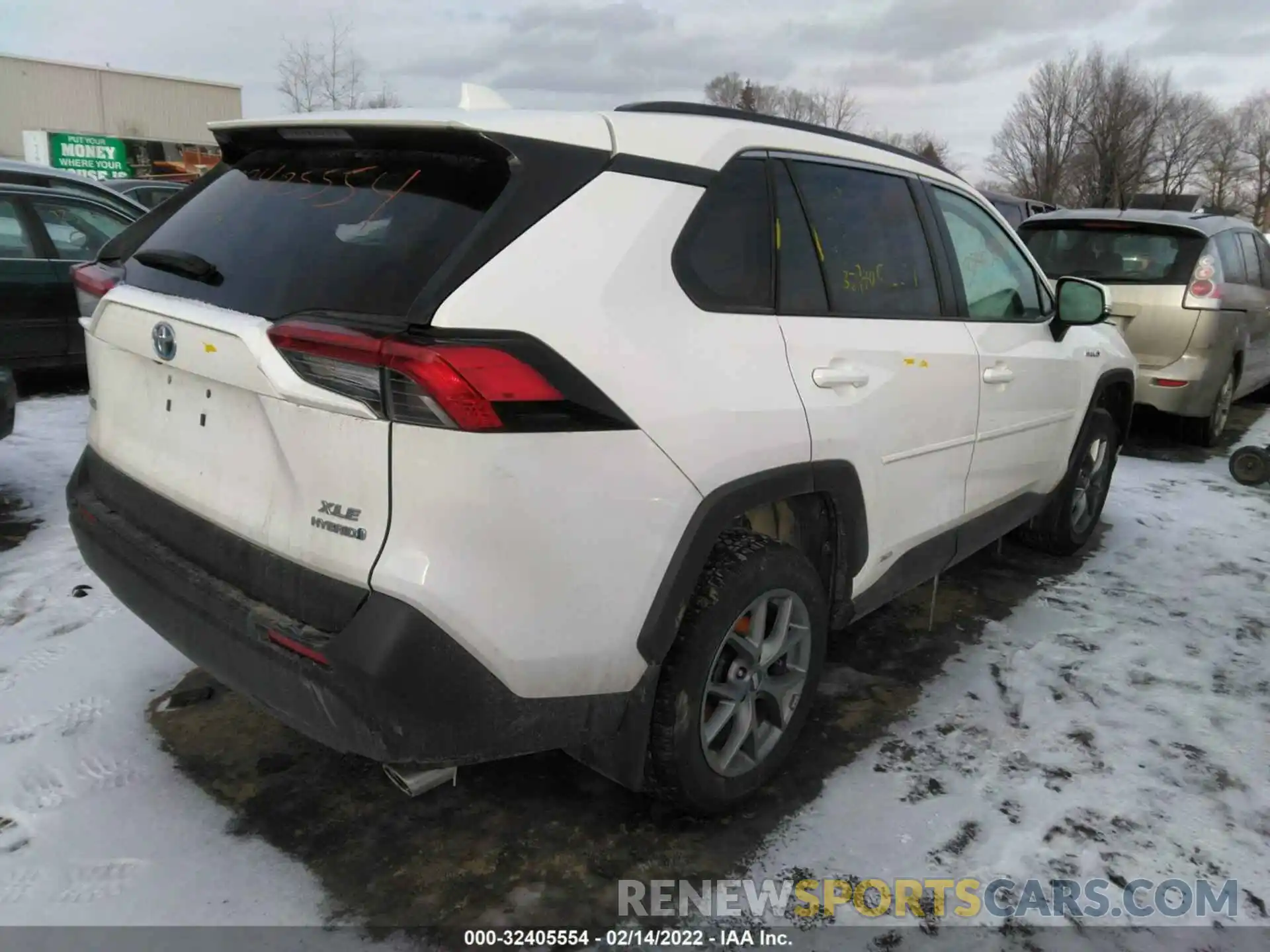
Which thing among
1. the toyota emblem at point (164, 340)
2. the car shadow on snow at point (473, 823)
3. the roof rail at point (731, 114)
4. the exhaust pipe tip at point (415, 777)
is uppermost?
the roof rail at point (731, 114)

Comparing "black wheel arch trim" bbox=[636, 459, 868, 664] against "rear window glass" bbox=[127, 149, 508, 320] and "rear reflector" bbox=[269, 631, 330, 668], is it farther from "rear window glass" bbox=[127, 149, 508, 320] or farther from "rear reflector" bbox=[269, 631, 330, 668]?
"rear window glass" bbox=[127, 149, 508, 320]

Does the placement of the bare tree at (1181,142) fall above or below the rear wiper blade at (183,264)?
above

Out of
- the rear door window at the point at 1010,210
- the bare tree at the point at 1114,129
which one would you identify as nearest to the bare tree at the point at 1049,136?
the bare tree at the point at 1114,129

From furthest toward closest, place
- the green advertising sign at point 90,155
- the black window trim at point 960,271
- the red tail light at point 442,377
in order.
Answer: the green advertising sign at point 90,155 < the black window trim at point 960,271 < the red tail light at point 442,377

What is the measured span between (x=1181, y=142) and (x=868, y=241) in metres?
70.1

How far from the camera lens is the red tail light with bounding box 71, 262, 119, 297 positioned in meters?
2.63

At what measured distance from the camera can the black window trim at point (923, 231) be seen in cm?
274

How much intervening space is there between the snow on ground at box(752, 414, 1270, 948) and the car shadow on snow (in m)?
0.14

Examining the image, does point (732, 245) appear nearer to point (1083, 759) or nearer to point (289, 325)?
point (289, 325)

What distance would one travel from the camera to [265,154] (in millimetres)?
2539

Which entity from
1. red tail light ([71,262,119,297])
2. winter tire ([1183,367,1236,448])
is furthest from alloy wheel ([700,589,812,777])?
winter tire ([1183,367,1236,448])

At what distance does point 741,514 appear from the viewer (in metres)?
2.38

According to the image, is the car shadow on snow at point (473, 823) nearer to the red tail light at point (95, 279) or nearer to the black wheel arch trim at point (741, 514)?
the black wheel arch trim at point (741, 514)

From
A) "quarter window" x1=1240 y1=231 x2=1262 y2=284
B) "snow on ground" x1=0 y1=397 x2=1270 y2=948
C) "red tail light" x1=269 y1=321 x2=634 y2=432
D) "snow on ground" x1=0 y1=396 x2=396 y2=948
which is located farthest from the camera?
"quarter window" x1=1240 y1=231 x2=1262 y2=284
